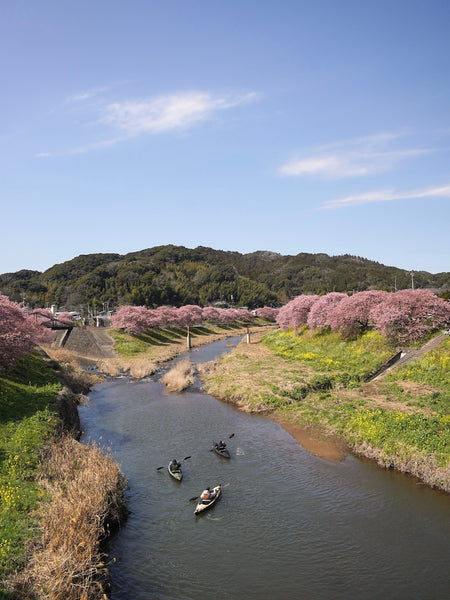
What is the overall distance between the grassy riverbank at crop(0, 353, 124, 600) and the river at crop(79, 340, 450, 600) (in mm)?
2084

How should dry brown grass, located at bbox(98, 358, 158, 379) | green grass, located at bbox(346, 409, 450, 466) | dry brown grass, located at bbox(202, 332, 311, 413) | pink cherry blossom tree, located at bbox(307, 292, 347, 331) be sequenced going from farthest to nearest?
pink cherry blossom tree, located at bbox(307, 292, 347, 331)
dry brown grass, located at bbox(98, 358, 158, 379)
dry brown grass, located at bbox(202, 332, 311, 413)
green grass, located at bbox(346, 409, 450, 466)

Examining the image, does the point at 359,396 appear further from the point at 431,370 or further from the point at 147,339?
the point at 147,339

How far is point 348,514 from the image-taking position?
20016 millimetres

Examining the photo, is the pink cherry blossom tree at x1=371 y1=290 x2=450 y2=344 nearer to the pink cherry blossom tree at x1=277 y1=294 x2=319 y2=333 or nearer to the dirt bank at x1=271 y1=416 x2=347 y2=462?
the dirt bank at x1=271 y1=416 x2=347 y2=462

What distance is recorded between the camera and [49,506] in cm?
1590

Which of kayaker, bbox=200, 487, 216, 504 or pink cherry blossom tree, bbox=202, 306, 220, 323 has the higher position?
pink cherry blossom tree, bbox=202, 306, 220, 323

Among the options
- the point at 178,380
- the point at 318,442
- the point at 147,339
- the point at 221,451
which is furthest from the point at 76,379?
the point at 147,339

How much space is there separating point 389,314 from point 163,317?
76.7 meters

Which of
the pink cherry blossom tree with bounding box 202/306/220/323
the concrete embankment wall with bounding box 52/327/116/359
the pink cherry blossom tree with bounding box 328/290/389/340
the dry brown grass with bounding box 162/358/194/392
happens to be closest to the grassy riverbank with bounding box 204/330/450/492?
the pink cherry blossom tree with bounding box 328/290/389/340

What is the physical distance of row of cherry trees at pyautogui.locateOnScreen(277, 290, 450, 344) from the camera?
4797cm

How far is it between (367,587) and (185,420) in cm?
2208

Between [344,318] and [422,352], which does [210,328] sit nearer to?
[344,318]

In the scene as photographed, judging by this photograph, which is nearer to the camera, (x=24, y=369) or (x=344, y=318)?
(x=24, y=369)

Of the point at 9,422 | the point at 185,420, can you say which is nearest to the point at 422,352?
the point at 185,420
